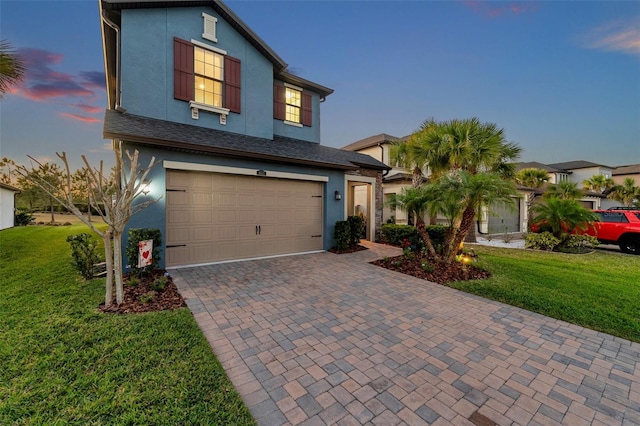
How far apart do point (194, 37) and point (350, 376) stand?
982 centimetres

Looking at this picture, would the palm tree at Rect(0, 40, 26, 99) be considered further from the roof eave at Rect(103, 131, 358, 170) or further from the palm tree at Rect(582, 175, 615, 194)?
the palm tree at Rect(582, 175, 615, 194)

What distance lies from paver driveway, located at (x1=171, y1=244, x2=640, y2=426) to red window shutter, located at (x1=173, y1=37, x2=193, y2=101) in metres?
5.86

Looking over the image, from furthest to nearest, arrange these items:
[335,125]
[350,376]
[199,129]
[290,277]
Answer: [335,125], [199,129], [290,277], [350,376]

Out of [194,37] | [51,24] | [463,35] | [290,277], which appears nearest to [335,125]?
[463,35]

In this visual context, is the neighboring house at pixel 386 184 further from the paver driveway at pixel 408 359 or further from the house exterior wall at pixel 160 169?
the paver driveway at pixel 408 359

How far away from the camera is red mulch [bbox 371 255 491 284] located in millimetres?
6215

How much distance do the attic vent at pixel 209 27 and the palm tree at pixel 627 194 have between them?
124ft

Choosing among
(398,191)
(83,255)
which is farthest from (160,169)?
(398,191)

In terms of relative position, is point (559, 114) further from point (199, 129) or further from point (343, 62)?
point (199, 129)

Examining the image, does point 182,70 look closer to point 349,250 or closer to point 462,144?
point 349,250

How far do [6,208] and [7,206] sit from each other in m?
0.31

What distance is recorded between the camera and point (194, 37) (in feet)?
25.5

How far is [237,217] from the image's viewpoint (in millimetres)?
7492

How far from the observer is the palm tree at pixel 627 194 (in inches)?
969
